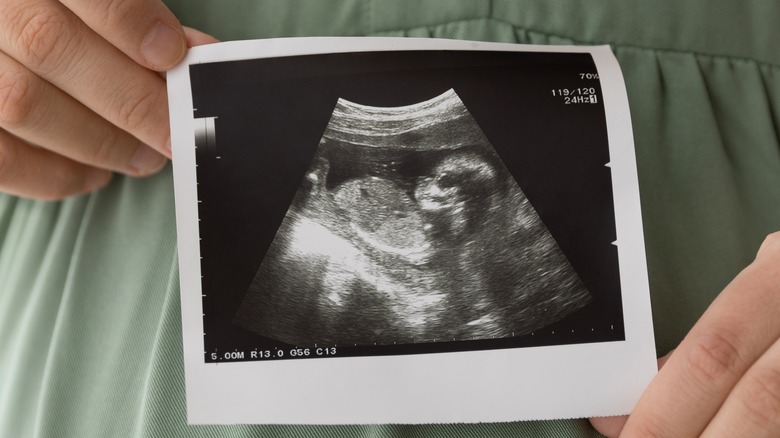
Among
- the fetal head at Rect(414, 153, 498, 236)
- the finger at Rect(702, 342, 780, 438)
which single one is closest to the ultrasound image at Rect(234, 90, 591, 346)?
the fetal head at Rect(414, 153, 498, 236)

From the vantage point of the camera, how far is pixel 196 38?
56 cm

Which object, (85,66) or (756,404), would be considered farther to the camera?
(85,66)

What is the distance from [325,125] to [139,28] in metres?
0.16

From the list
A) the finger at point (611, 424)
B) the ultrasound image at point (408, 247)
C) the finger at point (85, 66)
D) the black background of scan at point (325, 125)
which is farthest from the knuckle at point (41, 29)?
the finger at point (611, 424)

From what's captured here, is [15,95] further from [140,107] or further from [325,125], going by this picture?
[325,125]

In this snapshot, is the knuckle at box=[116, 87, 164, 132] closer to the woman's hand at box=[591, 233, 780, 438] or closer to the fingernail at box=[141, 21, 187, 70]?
the fingernail at box=[141, 21, 187, 70]

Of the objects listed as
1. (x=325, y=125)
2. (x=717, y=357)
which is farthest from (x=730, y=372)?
(x=325, y=125)

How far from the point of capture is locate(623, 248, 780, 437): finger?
450mm

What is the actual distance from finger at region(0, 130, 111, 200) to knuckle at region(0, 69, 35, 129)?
0.22 feet

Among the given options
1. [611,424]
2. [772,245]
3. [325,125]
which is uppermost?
[325,125]

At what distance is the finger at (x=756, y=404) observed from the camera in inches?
17.0

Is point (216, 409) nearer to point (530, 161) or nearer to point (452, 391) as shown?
point (452, 391)

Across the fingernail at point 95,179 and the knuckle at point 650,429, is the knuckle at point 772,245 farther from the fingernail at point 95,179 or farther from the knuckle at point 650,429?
the fingernail at point 95,179

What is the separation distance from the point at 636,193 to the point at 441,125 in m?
0.16
